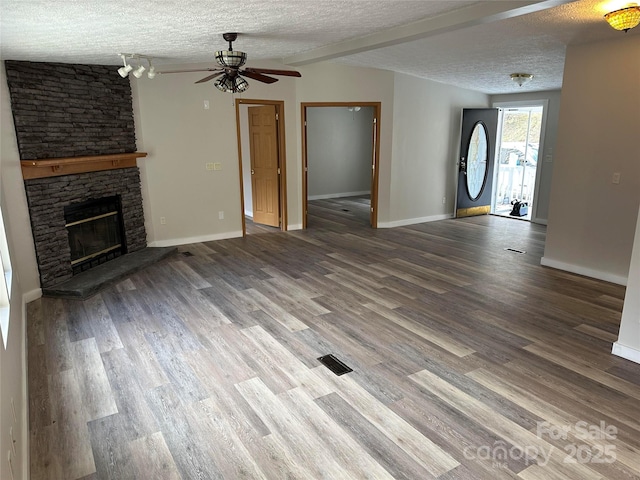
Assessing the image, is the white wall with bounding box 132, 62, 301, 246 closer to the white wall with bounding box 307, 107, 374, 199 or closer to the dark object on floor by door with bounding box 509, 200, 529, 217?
the white wall with bounding box 307, 107, 374, 199

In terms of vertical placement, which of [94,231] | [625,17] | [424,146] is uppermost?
[625,17]

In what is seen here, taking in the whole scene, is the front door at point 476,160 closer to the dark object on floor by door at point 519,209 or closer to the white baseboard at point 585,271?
the dark object on floor by door at point 519,209

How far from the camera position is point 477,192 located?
8.45 meters

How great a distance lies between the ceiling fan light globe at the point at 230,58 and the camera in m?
3.65

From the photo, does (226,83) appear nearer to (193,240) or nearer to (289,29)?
(289,29)

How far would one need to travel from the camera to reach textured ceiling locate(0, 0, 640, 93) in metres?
2.82

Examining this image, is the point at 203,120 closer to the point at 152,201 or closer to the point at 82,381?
the point at 152,201

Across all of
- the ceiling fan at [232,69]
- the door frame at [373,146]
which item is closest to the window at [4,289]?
the ceiling fan at [232,69]

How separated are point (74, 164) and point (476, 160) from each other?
6.78 metres

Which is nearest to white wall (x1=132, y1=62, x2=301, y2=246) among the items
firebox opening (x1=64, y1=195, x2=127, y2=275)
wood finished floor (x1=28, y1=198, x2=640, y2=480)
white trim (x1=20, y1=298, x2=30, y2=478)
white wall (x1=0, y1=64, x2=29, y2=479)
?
firebox opening (x1=64, y1=195, x2=127, y2=275)

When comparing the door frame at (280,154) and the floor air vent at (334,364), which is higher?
the door frame at (280,154)

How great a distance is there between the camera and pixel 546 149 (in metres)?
7.57

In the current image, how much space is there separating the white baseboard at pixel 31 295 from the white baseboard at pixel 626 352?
5.13m

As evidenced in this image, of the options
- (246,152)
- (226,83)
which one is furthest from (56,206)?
(246,152)
